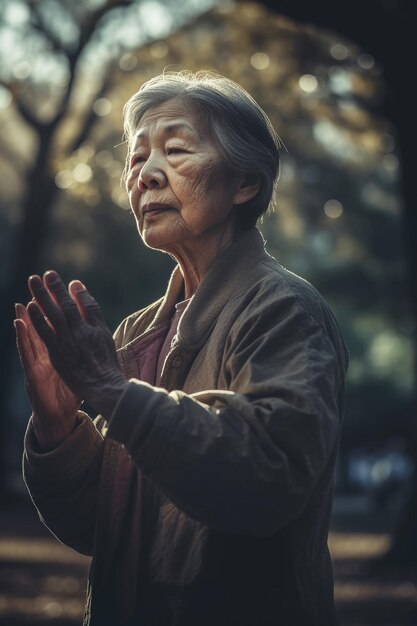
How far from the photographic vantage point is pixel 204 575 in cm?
266

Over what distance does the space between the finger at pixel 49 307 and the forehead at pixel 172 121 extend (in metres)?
0.62

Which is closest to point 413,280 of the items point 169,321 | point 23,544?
point 23,544

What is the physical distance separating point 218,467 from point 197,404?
0.16 m

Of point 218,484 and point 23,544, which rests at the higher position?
point 218,484

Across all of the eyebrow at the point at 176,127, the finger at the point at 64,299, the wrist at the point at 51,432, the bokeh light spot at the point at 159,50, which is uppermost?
the bokeh light spot at the point at 159,50

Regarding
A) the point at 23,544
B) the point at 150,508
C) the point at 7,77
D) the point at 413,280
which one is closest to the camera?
the point at 150,508

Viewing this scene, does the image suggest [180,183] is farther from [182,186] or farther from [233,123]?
Answer: [233,123]

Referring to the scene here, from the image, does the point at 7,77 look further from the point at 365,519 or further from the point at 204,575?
the point at 204,575

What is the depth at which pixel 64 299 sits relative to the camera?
261cm

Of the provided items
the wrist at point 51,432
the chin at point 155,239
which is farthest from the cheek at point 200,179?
the wrist at point 51,432

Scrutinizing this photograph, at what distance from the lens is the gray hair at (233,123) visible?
294cm

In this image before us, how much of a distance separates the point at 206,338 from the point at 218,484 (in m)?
0.53

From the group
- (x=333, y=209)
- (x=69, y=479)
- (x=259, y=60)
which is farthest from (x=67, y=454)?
(x=333, y=209)

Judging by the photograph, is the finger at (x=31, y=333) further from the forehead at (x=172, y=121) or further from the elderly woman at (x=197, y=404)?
the forehead at (x=172, y=121)
